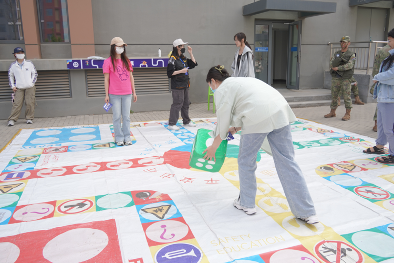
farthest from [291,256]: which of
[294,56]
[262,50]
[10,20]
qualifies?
[294,56]

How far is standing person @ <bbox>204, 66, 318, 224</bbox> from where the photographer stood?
2.45 metres

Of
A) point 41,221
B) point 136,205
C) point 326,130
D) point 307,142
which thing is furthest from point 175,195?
point 326,130

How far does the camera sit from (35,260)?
2176 mm

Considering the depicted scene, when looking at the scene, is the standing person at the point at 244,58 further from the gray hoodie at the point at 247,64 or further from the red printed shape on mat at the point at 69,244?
the red printed shape on mat at the point at 69,244

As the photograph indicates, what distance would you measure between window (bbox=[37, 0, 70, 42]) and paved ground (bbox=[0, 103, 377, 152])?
2194mm

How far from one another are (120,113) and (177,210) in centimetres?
267

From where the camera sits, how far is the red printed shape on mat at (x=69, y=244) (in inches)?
86.5

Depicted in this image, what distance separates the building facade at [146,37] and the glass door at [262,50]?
1.2 inches

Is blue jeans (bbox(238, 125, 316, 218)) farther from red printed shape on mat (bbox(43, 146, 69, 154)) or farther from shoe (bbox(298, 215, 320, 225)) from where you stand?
red printed shape on mat (bbox(43, 146, 69, 154))

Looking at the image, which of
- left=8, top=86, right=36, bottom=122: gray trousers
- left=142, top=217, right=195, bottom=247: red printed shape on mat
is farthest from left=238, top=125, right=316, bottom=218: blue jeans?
left=8, top=86, right=36, bottom=122: gray trousers

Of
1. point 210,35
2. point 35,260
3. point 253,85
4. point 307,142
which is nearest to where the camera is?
point 35,260

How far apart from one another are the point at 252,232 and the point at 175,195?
1.00m

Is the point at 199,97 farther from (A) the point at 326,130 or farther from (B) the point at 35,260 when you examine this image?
(B) the point at 35,260

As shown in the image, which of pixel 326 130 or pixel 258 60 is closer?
pixel 326 130
